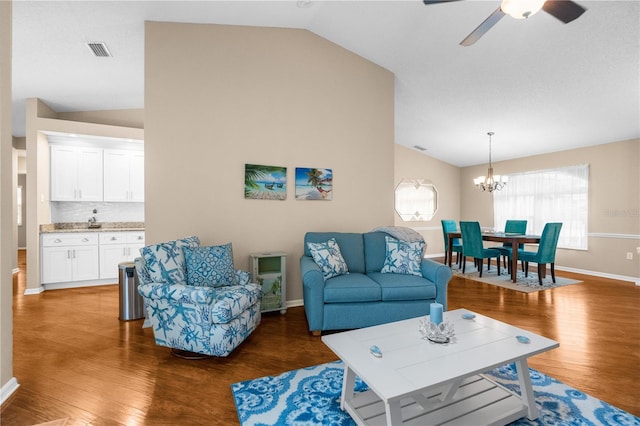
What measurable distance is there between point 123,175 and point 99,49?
7.11 ft

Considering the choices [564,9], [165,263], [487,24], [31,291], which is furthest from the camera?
[31,291]

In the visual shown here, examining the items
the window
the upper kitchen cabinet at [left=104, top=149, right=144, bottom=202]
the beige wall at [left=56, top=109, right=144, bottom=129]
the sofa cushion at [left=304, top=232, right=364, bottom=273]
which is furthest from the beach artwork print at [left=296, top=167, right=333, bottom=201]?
the window

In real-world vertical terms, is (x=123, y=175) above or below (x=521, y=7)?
below

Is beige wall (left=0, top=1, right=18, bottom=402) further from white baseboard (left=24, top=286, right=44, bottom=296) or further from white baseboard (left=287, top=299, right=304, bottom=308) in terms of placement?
white baseboard (left=24, top=286, right=44, bottom=296)

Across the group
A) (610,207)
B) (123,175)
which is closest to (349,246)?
(123,175)

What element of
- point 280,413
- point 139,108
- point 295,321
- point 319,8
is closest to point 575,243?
point 295,321

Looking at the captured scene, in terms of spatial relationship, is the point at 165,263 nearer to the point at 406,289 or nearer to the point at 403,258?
the point at 406,289

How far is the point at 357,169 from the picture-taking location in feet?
13.8

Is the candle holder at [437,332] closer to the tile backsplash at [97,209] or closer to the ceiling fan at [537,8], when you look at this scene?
the ceiling fan at [537,8]

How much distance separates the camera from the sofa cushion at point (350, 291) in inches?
111

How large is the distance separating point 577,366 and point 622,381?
0.25 m

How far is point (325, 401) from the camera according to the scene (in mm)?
1854

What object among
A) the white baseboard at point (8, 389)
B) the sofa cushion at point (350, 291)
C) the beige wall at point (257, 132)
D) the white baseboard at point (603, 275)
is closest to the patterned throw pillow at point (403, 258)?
the sofa cushion at point (350, 291)

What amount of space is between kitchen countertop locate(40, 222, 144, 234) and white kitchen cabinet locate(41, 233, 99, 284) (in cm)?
10
